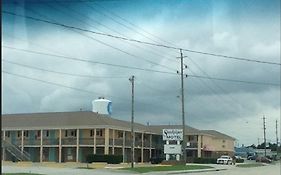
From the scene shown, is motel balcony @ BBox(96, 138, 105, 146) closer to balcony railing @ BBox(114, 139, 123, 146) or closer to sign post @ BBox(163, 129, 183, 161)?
balcony railing @ BBox(114, 139, 123, 146)

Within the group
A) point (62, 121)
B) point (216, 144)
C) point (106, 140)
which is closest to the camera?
point (106, 140)

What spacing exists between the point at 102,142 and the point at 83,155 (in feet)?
10.9

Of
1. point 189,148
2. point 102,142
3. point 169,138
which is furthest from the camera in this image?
point 189,148

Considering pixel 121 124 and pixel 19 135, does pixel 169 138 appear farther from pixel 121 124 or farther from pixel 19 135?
pixel 19 135

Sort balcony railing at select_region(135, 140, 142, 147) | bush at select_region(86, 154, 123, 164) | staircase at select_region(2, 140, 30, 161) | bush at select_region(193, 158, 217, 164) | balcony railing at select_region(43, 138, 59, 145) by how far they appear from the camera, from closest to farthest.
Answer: bush at select_region(86, 154, 123, 164) → staircase at select_region(2, 140, 30, 161) → balcony railing at select_region(43, 138, 59, 145) → bush at select_region(193, 158, 217, 164) → balcony railing at select_region(135, 140, 142, 147)

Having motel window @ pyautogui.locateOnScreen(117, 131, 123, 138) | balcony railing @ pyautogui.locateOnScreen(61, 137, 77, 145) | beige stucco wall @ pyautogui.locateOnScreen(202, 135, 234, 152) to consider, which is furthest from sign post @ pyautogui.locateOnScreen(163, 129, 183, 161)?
beige stucco wall @ pyautogui.locateOnScreen(202, 135, 234, 152)

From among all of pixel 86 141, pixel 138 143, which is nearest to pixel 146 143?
pixel 138 143

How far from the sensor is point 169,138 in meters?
65.2

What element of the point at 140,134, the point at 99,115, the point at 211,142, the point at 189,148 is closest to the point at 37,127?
the point at 99,115

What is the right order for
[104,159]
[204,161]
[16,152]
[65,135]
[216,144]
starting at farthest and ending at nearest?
[216,144], [204,161], [65,135], [16,152], [104,159]

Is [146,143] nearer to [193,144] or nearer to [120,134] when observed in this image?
[120,134]

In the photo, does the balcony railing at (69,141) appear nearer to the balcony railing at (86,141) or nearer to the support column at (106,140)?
the balcony railing at (86,141)

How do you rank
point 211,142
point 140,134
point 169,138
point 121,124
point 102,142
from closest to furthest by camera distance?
point 169,138 → point 102,142 → point 121,124 → point 140,134 → point 211,142


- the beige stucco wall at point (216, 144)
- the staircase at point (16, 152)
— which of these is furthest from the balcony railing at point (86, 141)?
the beige stucco wall at point (216, 144)
